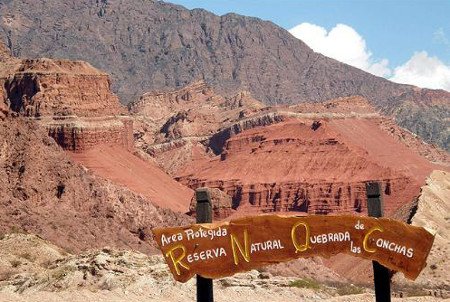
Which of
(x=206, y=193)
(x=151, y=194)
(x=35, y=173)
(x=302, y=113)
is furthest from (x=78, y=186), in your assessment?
(x=302, y=113)

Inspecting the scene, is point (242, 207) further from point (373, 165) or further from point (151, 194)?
point (151, 194)

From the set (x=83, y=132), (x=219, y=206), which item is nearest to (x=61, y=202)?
(x=219, y=206)

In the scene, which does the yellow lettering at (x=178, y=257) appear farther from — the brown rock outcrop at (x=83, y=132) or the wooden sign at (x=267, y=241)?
the brown rock outcrop at (x=83, y=132)

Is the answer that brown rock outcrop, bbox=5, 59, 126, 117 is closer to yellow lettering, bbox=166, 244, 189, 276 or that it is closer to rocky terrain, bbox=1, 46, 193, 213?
rocky terrain, bbox=1, 46, 193, 213

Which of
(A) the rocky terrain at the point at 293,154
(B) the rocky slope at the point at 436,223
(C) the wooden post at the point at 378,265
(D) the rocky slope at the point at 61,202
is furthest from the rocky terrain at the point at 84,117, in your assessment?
(C) the wooden post at the point at 378,265

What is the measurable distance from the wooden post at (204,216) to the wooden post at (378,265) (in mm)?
2361

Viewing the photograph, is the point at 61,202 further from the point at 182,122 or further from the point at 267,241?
the point at 182,122

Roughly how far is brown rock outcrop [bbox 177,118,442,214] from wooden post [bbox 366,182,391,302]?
79573mm

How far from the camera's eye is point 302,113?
414 feet

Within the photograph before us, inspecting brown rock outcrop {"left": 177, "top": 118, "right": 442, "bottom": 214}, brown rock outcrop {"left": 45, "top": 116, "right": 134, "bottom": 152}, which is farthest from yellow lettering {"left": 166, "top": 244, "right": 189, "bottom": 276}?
brown rock outcrop {"left": 177, "top": 118, "right": 442, "bottom": 214}

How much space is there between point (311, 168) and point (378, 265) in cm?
9707

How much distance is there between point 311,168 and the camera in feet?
354

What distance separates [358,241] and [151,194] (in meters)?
68.3

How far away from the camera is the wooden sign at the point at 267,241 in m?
11.2
